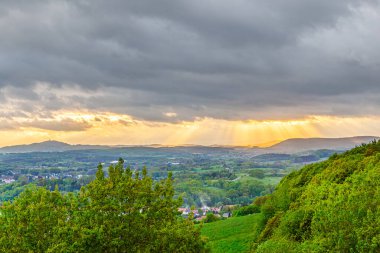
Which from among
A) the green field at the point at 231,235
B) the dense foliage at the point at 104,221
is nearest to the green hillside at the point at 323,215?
the green field at the point at 231,235

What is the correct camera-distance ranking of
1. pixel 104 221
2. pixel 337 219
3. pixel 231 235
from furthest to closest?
pixel 231 235
pixel 337 219
pixel 104 221

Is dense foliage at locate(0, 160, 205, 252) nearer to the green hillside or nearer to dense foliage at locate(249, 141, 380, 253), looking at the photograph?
the green hillside

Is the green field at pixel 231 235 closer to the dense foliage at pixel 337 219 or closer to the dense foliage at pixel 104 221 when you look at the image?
the dense foliage at pixel 337 219

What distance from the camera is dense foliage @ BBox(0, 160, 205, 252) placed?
85.4ft

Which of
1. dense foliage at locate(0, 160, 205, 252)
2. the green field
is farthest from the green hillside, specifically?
dense foliage at locate(0, 160, 205, 252)

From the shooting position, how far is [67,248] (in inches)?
977

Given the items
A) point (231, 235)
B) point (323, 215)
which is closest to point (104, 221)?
point (323, 215)

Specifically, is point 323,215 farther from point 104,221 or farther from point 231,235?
point 231,235

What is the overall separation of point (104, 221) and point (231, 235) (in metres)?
53.2

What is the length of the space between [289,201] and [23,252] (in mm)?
41643

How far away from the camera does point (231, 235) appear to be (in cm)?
7538

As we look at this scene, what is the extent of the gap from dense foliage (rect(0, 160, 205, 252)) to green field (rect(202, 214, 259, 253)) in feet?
86.9

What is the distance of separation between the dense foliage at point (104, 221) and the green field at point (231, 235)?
26493 millimetres

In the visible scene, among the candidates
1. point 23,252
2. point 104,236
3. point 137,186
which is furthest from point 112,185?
point 23,252
